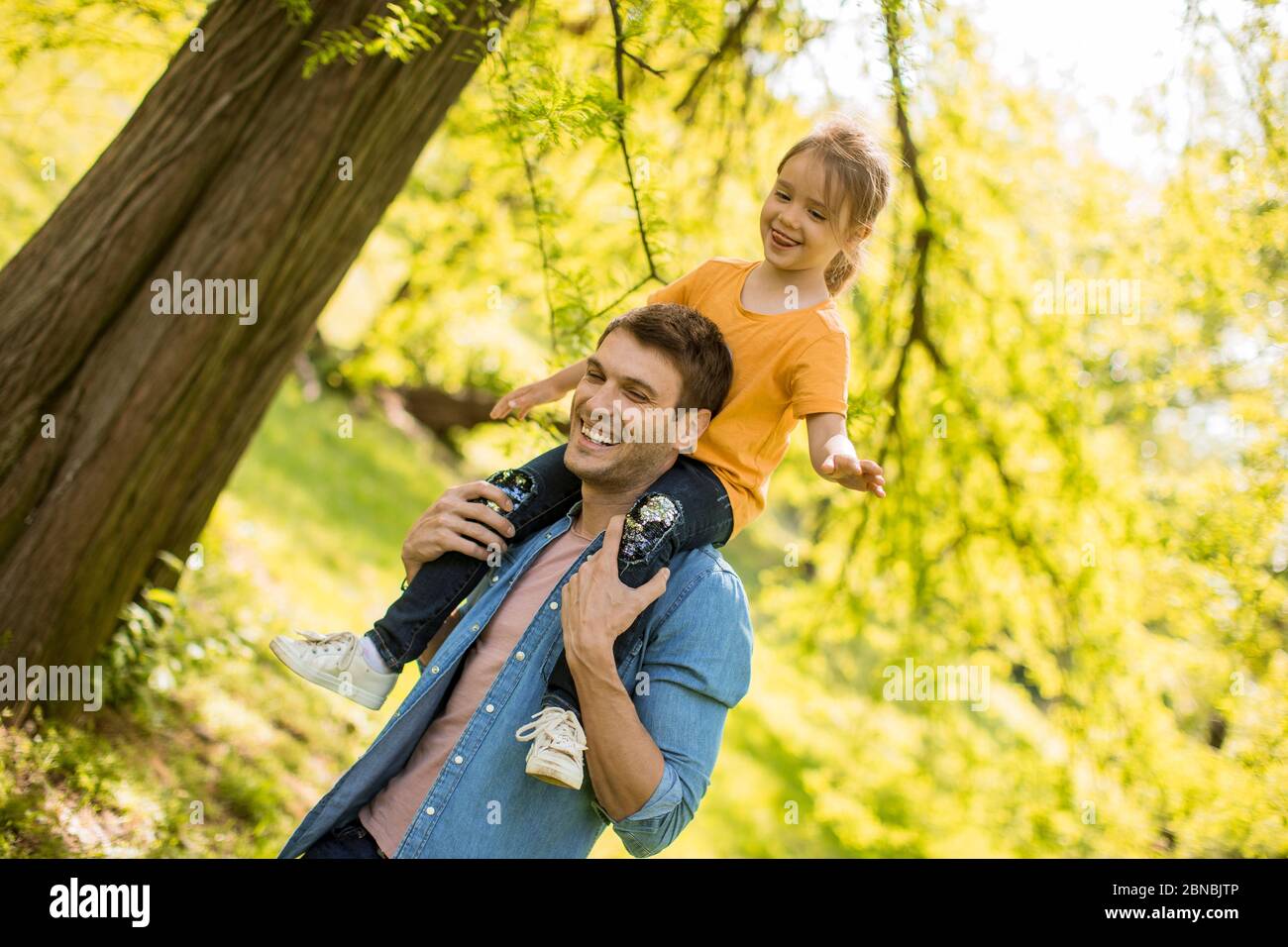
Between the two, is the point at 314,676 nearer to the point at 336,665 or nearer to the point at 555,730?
the point at 336,665

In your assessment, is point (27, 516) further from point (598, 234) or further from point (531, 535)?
point (598, 234)

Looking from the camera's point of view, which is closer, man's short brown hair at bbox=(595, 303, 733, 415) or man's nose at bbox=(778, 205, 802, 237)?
man's short brown hair at bbox=(595, 303, 733, 415)

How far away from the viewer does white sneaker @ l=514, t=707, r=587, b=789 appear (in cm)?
205

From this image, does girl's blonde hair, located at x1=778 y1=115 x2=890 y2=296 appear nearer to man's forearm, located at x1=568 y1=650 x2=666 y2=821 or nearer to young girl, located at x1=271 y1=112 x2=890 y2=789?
young girl, located at x1=271 y1=112 x2=890 y2=789

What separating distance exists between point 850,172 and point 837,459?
0.78 meters

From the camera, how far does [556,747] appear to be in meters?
2.08

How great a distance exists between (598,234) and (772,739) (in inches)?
310

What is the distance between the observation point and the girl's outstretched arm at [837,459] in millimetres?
2240

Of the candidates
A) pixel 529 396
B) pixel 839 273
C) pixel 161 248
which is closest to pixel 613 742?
pixel 529 396

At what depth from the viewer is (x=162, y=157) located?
354cm

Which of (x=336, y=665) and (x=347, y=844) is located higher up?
(x=336, y=665)

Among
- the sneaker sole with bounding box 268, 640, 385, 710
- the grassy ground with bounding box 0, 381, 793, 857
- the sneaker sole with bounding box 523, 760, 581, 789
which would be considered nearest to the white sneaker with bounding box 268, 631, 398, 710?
the sneaker sole with bounding box 268, 640, 385, 710

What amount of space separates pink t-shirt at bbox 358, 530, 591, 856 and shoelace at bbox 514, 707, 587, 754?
17 centimetres
